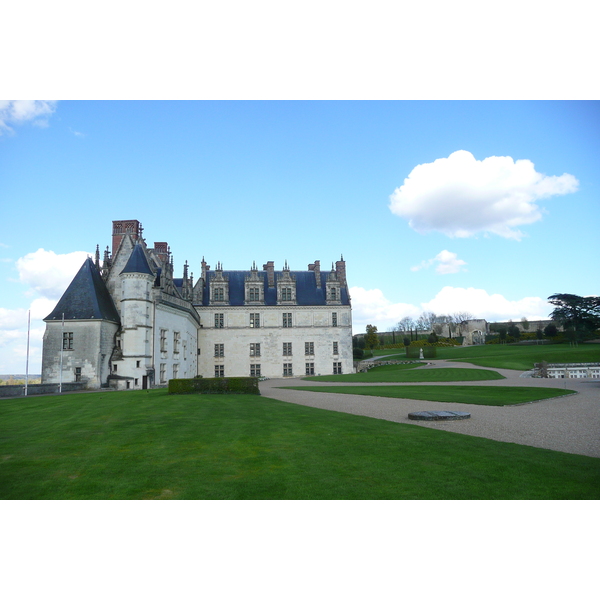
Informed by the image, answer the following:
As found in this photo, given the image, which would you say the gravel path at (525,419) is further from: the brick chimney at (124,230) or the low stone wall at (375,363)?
the low stone wall at (375,363)

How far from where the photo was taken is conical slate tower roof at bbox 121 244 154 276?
112 feet

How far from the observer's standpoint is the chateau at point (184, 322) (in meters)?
32.2

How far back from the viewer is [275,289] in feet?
177

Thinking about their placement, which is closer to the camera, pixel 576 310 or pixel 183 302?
pixel 183 302

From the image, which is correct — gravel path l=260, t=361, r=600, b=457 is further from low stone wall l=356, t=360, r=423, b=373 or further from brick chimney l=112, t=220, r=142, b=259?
low stone wall l=356, t=360, r=423, b=373

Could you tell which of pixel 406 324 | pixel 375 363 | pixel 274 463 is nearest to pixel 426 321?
pixel 406 324

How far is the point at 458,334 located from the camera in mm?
98688

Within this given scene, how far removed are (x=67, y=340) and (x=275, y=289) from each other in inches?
1037

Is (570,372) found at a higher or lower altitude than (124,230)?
lower

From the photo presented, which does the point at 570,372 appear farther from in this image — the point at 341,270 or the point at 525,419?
the point at 341,270

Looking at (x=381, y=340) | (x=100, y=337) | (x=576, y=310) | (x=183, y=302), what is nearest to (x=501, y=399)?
(x=100, y=337)

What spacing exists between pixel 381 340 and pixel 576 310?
156ft

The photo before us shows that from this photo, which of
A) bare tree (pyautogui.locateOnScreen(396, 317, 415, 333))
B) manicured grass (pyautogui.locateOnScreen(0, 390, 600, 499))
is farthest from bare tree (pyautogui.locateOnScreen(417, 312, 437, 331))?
manicured grass (pyautogui.locateOnScreen(0, 390, 600, 499))

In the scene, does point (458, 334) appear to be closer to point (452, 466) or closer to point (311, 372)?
point (311, 372)
